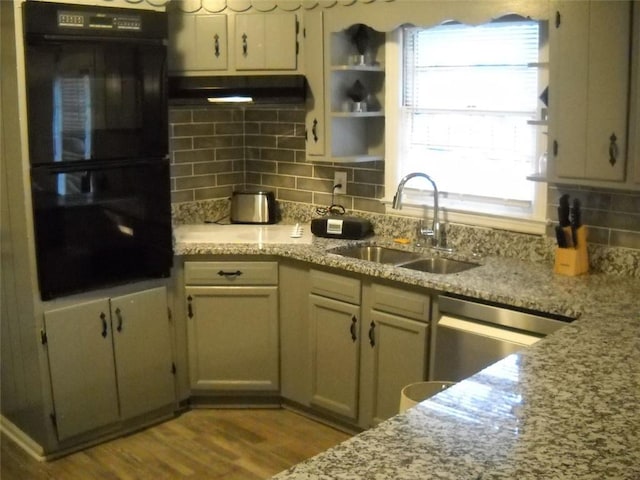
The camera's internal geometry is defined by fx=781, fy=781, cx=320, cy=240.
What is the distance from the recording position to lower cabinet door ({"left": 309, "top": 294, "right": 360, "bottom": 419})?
3816mm

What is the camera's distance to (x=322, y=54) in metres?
4.12

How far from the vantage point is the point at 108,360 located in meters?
3.83

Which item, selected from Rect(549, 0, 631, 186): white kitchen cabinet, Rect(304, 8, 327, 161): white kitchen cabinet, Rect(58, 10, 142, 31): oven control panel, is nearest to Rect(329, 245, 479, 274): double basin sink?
Rect(304, 8, 327, 161): white kitchen cabinet

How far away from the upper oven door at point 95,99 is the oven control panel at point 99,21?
0.06 metres

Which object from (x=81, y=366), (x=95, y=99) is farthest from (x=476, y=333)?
(x=95, y=99)

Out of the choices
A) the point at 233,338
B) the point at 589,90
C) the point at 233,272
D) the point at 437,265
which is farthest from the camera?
the point at 233,338

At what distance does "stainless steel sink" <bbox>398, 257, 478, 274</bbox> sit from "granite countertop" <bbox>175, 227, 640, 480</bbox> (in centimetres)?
92

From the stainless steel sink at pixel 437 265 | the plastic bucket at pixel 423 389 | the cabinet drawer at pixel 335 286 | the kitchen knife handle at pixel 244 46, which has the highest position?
the kitchen knife handle at pixel 244 46

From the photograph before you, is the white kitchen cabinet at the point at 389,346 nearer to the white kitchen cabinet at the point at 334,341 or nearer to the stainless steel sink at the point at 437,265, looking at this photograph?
the white kitchen cabinet at the point at 334,341

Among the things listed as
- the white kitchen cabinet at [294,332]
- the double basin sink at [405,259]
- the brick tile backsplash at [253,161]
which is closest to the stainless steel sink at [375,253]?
the double basin sink at [405,259]

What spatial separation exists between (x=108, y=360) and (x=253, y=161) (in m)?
1.68

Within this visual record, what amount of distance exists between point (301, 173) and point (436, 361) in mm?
1729

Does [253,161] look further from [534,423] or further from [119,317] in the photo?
[534,423]

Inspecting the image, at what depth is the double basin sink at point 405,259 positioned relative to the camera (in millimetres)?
3828
